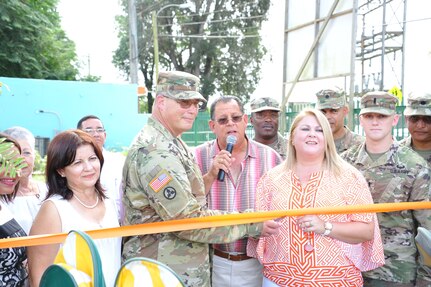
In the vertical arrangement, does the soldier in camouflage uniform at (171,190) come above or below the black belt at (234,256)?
above

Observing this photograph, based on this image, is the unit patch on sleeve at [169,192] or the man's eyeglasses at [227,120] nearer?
the unit patch on sleeve at [169,192]

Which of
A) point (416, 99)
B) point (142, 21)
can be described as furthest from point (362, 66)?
point (142, 21)

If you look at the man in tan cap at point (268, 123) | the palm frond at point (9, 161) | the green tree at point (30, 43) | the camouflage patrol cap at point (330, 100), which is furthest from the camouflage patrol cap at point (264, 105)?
the green tree at point (30, 43)

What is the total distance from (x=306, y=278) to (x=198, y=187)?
2.27 feet

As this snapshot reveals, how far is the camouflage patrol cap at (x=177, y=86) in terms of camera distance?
8.26 feet

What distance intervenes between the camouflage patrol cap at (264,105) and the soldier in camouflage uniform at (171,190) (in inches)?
66.1

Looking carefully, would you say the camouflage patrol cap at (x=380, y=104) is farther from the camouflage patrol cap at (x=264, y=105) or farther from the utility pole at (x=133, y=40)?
the utility pole at (x=133, y=40)

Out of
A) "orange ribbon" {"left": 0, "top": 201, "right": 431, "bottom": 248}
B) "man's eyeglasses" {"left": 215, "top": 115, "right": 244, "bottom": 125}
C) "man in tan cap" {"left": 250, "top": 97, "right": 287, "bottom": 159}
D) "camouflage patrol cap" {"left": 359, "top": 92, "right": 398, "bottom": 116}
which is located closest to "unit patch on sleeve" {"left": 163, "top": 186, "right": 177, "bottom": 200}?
"orange ribbon" {"left": 0, "top": 201, "right": 431, "bottom": 248}

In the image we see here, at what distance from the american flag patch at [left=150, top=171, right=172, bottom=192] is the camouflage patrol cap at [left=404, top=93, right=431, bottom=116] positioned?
6.72ft

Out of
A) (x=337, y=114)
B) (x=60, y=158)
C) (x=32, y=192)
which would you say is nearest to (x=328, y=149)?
(x=60, y=158)

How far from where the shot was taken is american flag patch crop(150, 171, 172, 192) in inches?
87.7

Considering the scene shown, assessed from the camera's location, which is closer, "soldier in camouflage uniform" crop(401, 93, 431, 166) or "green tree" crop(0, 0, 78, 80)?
"soldier in camouflage uniform" crop(401, 93, 431, 166)

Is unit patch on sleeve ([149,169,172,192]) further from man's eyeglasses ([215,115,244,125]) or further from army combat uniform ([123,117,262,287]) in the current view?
man's eyeglasses ([215,115,244,125])

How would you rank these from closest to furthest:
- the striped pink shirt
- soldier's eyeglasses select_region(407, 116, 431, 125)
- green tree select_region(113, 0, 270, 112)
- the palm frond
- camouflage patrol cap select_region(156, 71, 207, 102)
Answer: the palm frond
camouflage patrol cap select_region(156, 71, 207, 102)
the striped pink shirt
soldier's eyeglasses select_region(407, 116, 431, 125)
green tree select_region(113, 0, 270, 112)
